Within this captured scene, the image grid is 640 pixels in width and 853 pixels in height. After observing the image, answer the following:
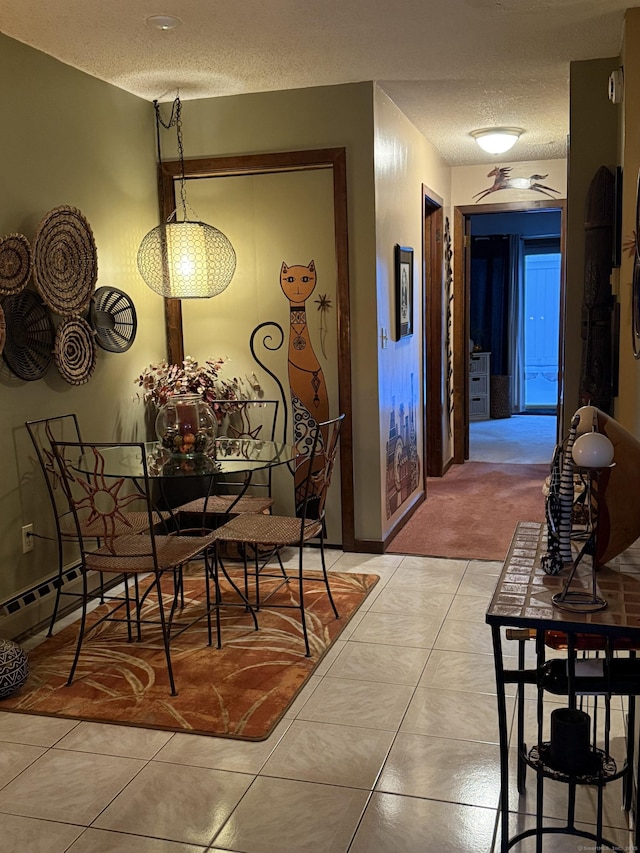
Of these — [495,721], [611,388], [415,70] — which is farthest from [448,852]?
[415,70]

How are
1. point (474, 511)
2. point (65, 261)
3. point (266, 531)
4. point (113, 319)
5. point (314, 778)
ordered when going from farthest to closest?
point (474, 511), point (113, 319), point (65, 261), point (266, 531), point (314, 778)

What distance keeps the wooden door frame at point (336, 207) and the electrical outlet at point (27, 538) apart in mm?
1642

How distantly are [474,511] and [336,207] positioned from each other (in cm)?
232

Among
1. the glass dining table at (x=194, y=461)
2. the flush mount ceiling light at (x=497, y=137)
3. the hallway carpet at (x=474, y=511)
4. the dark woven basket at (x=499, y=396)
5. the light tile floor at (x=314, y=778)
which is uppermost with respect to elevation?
the flush mount ceiling light at (x=497, y=137)

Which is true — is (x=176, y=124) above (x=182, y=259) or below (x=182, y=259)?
above

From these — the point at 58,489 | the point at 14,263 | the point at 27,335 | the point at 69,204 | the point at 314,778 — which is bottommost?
the point at 314,778

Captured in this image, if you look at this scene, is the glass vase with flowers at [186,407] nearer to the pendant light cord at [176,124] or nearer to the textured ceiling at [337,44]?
the pendant light cord at [176,124]

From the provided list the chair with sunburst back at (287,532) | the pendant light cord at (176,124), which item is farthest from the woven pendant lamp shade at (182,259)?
the chair with sunburst back at (287,532)

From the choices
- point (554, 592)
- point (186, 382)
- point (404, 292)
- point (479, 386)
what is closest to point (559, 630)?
point (554, 592)

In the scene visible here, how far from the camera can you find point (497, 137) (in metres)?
5.41

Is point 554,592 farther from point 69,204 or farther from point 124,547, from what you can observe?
point 69,204

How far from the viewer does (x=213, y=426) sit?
3.64 meters

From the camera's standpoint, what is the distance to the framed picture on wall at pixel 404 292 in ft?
16.1

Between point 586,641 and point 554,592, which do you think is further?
point 586,641
